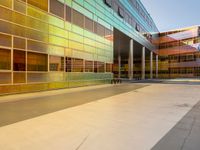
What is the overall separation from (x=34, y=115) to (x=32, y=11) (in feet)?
33.0

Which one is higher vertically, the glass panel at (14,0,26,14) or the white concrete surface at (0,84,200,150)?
the glass panel at (14,0,26,14)

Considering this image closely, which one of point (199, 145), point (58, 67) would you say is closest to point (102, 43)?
point (58, 67)

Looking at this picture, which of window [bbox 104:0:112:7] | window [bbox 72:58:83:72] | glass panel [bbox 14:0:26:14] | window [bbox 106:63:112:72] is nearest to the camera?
glass panel [bbox 14:0:26:14]

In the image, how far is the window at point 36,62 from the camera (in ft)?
46.8

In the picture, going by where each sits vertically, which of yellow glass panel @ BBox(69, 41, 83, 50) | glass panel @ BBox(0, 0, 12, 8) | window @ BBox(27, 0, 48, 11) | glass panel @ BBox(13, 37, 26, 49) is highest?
window @ BBox(27, 0, 48, 11)

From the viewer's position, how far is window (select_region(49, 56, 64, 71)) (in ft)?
54.3

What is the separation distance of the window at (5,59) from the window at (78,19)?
9.11 m

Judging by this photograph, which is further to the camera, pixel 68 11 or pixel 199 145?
pixel 68 11

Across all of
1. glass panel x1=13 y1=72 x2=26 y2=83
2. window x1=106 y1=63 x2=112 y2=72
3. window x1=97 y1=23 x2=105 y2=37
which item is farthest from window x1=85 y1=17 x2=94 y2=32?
glass panel x1=13 y1=72 x2=26 y2=83

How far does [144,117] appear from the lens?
6945 mm

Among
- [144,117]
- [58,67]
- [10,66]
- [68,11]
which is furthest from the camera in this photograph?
[68,11]

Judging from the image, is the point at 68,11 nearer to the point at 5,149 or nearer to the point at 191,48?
the point at 5,149

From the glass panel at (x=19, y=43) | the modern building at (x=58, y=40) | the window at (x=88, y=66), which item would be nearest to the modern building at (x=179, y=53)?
the modern building at (x=58, y=40)

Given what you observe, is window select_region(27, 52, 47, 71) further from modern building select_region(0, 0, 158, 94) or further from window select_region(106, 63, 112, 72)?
window select_region(106, 63, 112, 72)
